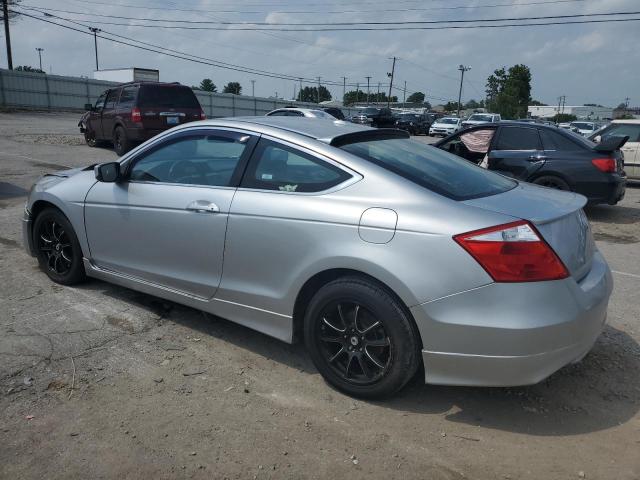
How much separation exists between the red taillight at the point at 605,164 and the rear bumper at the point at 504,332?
20.6ft

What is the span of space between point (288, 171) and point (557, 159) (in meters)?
6.53

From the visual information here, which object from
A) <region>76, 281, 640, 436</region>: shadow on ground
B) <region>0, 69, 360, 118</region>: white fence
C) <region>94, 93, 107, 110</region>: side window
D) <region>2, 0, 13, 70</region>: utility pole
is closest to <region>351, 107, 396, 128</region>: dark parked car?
<region>0, 69, 360, 118</region>: white fence

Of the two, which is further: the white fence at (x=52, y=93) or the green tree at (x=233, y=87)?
the green tree at (x=233, y=87)

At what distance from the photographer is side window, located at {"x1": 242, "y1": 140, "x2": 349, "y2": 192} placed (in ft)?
11.0

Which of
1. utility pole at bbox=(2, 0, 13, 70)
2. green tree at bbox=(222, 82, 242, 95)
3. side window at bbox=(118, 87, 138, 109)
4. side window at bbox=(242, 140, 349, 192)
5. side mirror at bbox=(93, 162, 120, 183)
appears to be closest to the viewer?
side window at bbox=(242, 140, 349, 192)

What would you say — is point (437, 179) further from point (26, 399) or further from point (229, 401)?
point (26, 399)

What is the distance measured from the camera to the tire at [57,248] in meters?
4.69

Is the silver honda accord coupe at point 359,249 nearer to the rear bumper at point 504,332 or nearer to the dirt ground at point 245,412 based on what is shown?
the rear bumper at point 504,332

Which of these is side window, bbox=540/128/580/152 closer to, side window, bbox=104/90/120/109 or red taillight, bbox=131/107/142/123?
red taillight, bbox=131/107/142/123

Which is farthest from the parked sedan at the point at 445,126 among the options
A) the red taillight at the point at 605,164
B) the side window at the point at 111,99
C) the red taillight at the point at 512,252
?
the red taillight at the point at 512,252

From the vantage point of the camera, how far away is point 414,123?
38594 mm

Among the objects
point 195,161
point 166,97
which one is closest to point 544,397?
point 195,161

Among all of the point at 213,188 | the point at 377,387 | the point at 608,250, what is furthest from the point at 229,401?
the point at 608,250

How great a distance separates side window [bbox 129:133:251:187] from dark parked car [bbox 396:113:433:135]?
34279mm
